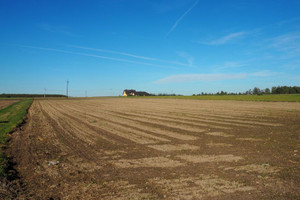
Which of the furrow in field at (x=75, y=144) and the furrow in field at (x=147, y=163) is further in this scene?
the furrow in field at (x=75, y=144)

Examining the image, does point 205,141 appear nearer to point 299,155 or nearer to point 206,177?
point 299,155

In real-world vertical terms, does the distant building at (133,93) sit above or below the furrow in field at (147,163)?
above

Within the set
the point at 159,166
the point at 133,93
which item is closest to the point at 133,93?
the point at 133,93

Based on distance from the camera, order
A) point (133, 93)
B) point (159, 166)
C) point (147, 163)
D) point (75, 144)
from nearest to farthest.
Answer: point (159, 166)
point (147, 163)
point (75, 144)
point (133, 93)

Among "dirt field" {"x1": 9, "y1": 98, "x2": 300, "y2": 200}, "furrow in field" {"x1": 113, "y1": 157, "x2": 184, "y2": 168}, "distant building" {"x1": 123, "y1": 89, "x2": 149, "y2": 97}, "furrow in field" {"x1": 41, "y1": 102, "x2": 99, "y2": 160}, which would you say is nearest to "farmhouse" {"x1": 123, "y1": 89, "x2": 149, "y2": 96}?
"distant building" {"x1": 123, "y1": 89, "x2": 149, "y2": 97}

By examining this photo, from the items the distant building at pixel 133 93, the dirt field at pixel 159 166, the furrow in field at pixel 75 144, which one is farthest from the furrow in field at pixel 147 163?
the distant building at pixel 133 93

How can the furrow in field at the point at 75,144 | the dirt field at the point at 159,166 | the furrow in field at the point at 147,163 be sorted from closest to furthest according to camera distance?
the dirt field at the point at 159,166 → the furrow in field at the point at 147,163 → the furrow in field at the point at 75,144

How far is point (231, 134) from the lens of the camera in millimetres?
11109

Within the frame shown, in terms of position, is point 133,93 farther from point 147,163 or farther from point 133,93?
point 147,163

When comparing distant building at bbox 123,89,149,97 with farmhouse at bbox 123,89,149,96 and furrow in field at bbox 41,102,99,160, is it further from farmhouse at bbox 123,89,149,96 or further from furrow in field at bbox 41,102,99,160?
furrow in field at bbox 41,102,99,160

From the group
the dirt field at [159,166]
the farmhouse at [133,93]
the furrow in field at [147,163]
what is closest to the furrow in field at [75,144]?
the dirt field at [159,166]

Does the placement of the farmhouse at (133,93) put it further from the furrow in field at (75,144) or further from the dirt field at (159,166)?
the dirt field at (159,166)

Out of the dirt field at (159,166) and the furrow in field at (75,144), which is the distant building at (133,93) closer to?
the furrow in field at (75,144)

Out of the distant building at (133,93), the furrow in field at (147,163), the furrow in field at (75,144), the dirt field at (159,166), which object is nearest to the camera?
the dirt field at (159,166)
